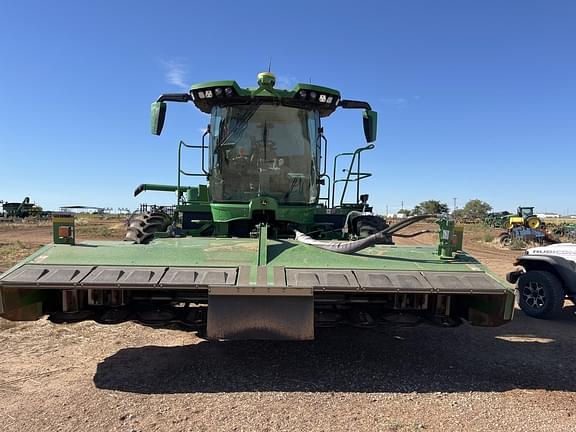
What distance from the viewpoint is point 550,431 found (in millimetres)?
3119

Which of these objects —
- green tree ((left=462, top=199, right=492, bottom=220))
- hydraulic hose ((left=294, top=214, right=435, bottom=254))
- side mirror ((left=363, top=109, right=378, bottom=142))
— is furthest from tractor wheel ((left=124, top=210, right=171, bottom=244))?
green tree ((left=462, top=199, right=492, bottom=220))

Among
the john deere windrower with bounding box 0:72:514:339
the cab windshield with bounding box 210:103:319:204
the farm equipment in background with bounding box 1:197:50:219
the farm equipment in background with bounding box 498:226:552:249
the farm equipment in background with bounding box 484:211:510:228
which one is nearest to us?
the john deere windrower with bounding box 0:72:514:339

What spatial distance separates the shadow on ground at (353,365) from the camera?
151 inches

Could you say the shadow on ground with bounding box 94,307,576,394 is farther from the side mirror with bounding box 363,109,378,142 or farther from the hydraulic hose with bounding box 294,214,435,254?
the side mirror with bounding box 363,109,378,142

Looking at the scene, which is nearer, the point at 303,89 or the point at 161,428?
the point at 161,428

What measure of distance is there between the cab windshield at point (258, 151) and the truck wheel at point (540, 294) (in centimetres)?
420

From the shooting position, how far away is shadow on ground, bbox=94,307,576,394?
3832 mm

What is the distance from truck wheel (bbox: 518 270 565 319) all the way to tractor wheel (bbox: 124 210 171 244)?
18.9ft

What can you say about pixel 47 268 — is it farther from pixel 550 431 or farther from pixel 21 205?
pixel 21 205

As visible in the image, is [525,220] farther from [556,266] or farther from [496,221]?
[556,266]

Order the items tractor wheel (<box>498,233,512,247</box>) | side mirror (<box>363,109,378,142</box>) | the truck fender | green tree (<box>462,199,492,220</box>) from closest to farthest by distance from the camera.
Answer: side mirror (<box>363,109,378,142</box>) < the truck fender < tractor wheel (<box>498,233,512,247</box>) < green tree (<box>462,199,492,220</box>)

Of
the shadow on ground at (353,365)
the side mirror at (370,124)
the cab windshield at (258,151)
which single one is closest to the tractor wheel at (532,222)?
the shadow on ground at (353,365)

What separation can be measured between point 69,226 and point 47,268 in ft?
2.61

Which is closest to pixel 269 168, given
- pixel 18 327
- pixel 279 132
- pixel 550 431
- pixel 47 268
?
pixel 279 132
